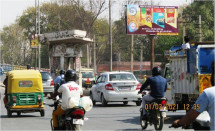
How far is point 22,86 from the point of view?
18609mm

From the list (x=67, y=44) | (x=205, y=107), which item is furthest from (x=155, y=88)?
(x=67, y=44)

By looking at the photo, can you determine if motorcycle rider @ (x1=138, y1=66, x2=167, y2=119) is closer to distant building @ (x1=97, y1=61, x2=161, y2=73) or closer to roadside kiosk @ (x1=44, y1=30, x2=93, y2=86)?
roadside kiosk @ (x1=44, y1=30, x2=93, y2=86)

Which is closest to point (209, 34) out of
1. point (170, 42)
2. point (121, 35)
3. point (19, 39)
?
point (170, 42)

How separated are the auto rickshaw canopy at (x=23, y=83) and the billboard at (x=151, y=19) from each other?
23089mm

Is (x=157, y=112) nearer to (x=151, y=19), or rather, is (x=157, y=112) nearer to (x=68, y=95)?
(x=68, y=95)

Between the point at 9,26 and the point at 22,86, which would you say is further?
the point at 9,26

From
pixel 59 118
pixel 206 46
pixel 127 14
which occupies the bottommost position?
pixel 59 118

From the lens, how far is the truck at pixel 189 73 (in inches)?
605

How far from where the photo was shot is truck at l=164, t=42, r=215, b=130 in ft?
50.4

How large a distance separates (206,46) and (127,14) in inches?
1029

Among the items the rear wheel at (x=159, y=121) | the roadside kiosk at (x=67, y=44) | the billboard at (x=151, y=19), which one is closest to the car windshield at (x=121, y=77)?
the rear wheel at (x=159, y=121)

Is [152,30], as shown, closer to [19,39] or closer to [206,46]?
[206,46]

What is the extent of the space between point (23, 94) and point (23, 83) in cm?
39

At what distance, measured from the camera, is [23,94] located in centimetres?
1850
